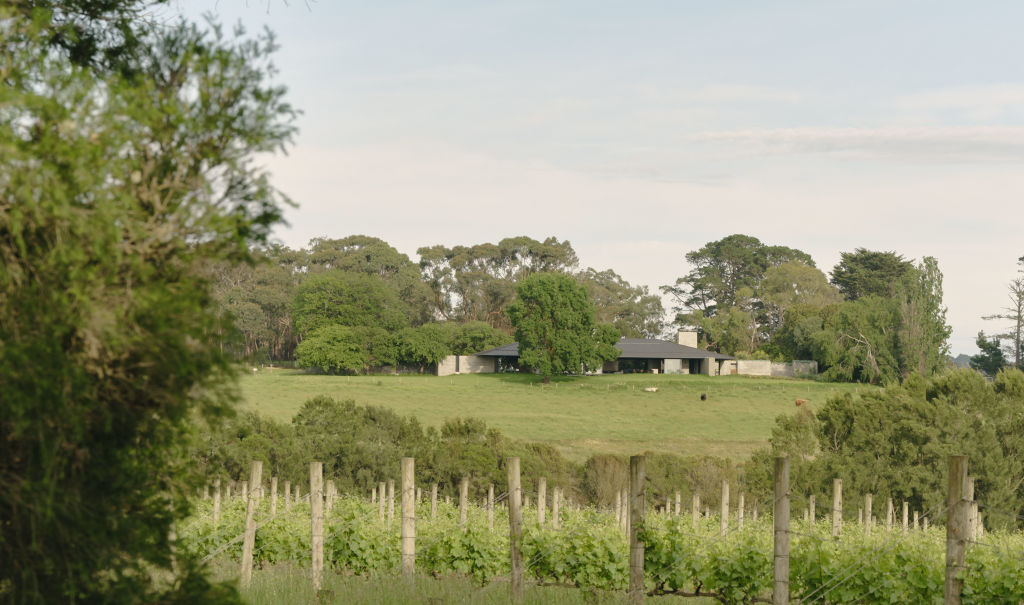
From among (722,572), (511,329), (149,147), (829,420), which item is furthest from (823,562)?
(511,329)

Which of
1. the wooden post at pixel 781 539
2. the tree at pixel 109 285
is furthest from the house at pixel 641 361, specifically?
the tree at pixel 109 285

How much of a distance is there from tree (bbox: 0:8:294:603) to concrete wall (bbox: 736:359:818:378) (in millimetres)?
65108

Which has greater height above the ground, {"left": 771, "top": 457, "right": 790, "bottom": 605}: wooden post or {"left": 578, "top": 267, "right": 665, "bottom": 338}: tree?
{"left": 578, "top": 267, "right": 665, "bottom": 338}: tree

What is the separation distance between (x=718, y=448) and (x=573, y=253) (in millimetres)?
45141

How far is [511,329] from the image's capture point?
3157 inches

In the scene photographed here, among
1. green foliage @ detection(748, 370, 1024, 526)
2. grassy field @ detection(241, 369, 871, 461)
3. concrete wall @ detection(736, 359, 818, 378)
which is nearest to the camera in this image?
green foliage @ detection(748, 370, 1024, 526)

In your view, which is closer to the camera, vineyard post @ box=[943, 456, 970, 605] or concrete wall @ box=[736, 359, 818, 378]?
Result: vineyard post @ box=[943, 456, 970, 605]

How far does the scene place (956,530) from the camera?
742 centimetres

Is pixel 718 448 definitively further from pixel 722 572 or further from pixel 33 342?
pixel 33 342

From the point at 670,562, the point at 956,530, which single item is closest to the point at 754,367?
the point at 670,562

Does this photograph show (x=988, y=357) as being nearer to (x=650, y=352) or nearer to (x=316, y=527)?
(x=650, y=352)

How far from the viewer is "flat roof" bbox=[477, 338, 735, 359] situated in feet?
222

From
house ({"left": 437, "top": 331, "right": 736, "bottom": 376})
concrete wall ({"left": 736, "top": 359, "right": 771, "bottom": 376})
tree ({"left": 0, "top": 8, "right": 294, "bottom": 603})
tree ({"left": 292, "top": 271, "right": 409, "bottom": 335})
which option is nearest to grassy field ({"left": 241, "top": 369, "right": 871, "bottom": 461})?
house ({"left": 437, "top": 331, "right": 736, "bottom": 376})

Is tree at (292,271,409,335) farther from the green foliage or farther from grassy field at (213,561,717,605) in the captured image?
grassy field at (213,561,717,605)
